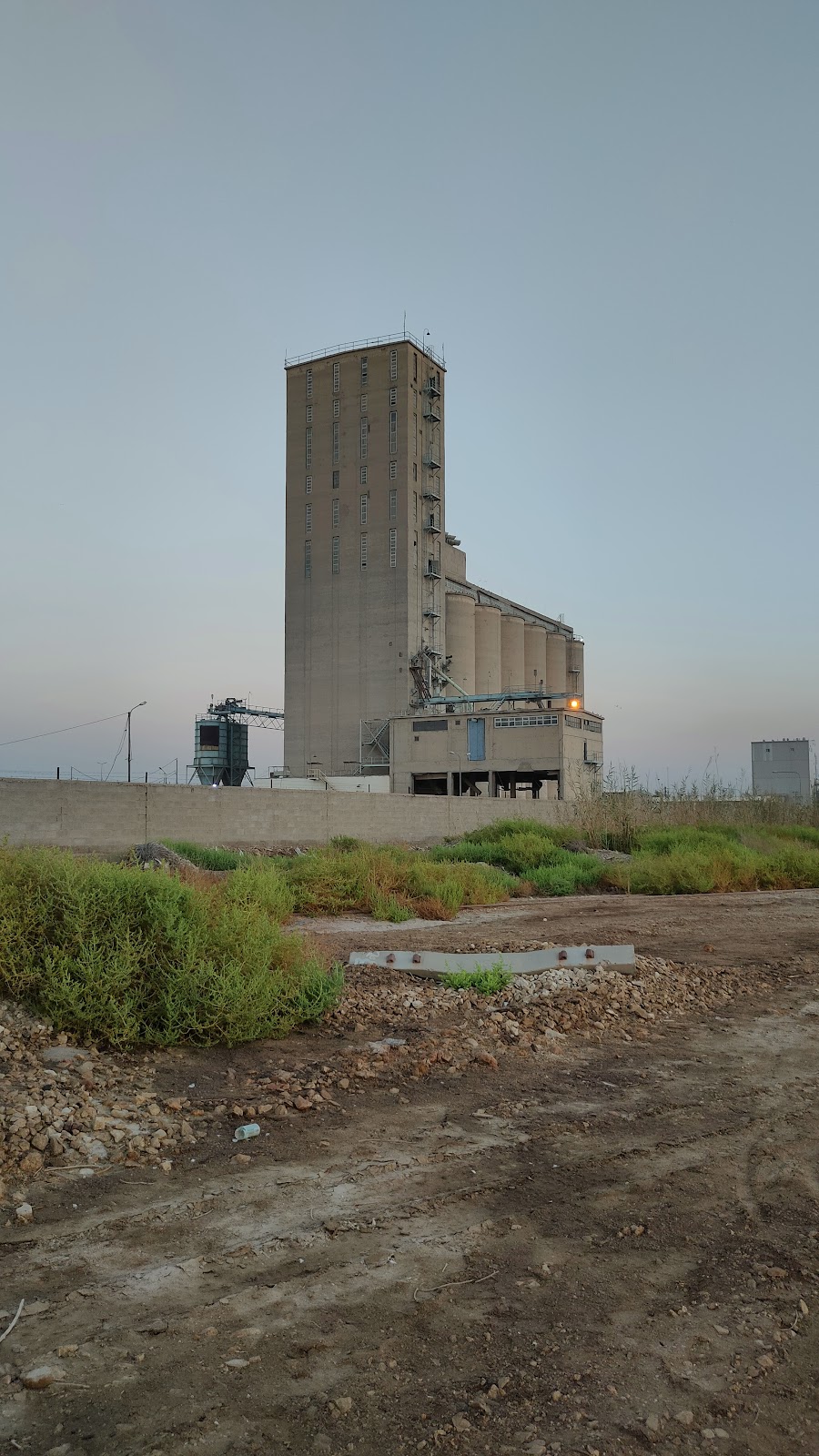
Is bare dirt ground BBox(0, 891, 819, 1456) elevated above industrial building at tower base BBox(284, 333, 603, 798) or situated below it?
below

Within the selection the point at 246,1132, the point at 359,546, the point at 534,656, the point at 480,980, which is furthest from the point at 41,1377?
the point at 534,656

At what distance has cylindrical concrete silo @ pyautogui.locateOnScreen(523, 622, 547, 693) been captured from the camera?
8250 centimetres

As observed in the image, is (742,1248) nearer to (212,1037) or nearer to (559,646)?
(212,1037)

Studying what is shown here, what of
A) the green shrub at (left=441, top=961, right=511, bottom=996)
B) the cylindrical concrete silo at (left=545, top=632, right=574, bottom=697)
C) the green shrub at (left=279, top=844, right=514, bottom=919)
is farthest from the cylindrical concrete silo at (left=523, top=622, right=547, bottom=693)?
the green shrub at (left=441, top=961, right=511, bottom=996)

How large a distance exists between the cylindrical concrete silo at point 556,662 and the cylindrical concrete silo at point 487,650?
12176mm

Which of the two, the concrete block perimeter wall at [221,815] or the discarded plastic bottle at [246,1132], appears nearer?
the discarded plastic bottle at [246,1132]

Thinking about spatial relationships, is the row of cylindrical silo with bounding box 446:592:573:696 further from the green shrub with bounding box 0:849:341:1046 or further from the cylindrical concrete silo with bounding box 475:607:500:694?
the green shrub with bounding box 0:849:341:1046

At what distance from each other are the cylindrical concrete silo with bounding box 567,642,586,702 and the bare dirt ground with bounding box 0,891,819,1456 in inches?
3340

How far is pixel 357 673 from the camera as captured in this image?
66.4 meters

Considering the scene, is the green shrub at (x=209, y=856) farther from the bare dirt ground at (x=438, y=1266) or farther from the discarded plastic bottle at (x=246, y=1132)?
the discarded plastic bottle at (x=246, y=1132)

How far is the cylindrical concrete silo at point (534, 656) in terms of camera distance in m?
82.5

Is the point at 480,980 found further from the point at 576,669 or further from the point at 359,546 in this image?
the point at 576,669

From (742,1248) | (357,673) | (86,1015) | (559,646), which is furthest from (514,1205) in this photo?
(559,646)

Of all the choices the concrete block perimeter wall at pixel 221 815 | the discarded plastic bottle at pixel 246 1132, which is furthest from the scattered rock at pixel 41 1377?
the concrete block perimeter wall at pixel 221 815
